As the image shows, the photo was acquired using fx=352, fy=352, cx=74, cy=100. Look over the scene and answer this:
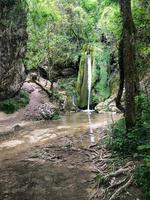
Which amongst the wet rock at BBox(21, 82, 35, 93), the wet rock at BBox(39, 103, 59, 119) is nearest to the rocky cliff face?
the wet rock at BBox(39, 103, 59, 119)

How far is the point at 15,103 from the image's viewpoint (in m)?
23.3

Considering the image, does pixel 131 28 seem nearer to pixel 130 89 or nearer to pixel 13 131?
pixel 130 89

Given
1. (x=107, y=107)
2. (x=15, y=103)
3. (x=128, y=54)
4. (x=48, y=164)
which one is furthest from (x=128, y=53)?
(x=15, y=103)

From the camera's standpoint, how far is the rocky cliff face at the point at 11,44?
18.4 metres

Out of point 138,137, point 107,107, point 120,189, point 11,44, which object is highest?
point 11,44

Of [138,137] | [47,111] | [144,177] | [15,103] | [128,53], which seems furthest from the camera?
[47,111]

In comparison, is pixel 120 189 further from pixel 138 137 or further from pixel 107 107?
pixel 107 107

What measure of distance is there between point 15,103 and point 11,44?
15.1 feet

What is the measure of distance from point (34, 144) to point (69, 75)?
20.7 meters

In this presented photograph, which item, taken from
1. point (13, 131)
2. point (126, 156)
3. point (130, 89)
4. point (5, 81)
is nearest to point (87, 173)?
point (126, 156)

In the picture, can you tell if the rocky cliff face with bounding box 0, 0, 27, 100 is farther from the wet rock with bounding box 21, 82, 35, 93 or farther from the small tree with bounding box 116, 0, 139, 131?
the small tree with bounding box 116, 0, 139, 131

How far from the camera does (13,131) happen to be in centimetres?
1823

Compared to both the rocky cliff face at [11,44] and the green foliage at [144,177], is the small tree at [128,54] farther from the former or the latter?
the rocky cliff face at [11,44]

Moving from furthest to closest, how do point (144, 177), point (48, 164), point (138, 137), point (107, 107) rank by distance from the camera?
1. point (107, 107)
2. point (48, 164)
3. point (138, 137)
4. point (144, 177)
